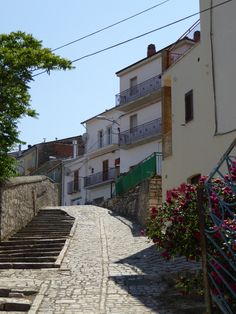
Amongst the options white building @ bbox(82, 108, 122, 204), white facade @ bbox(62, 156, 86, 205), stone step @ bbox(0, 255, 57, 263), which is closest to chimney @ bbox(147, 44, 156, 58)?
white building @ bbox(82, 108, 122, 204)

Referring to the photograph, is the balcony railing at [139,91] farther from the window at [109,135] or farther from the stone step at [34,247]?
the stone step at [34,247]

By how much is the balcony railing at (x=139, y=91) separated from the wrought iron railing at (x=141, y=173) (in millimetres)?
12803

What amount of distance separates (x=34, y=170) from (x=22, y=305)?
5723cm

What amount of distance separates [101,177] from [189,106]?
33.5m

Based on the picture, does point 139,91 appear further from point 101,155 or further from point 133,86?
point 101,155

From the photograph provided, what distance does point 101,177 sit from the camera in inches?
2060

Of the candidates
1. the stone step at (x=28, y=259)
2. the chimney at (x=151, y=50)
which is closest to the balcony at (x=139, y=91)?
the chimney at (x=151, y=50)

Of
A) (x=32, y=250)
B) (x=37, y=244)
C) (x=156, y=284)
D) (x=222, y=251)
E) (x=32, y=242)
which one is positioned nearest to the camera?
(x=222, y=251)

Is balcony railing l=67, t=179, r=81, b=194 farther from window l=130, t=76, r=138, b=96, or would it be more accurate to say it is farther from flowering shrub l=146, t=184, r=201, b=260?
flowering shrub l=146, t=184, r=201, b=260

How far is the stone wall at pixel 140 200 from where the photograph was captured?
23.2 meters

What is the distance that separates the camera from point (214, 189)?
689 centimetres

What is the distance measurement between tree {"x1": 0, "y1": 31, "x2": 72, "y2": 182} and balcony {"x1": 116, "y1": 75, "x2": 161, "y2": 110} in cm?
2597

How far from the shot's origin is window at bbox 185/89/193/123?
1909 centimetres

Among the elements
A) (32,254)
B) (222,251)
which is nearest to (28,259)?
(32,254)
